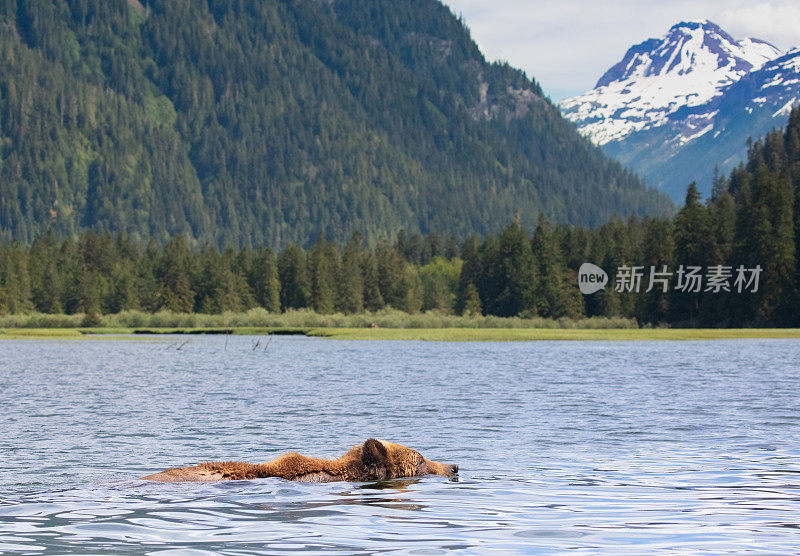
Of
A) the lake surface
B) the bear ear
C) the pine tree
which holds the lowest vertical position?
the lake surface

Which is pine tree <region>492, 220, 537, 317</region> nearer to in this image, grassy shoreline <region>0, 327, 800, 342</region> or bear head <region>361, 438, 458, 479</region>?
grassy shoreline <region>0, 327, 800, 342</region>

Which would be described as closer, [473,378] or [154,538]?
[154,538]

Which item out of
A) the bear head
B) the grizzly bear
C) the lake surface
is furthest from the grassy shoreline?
the grizzly bear

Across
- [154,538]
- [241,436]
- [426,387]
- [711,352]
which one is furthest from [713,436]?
[711,352]

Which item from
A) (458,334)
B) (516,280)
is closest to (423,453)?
(458,334)

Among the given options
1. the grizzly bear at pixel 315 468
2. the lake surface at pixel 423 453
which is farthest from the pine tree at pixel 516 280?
the grizzly bear at pixel 315 468

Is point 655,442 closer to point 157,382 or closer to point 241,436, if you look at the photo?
point 241,436

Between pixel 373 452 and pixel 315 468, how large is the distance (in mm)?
1269

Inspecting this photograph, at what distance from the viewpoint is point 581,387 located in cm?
5388

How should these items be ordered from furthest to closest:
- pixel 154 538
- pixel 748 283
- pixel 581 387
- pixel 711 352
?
pixel 748 283, pixel 711 352, pixel 581 387, pixel 154 538

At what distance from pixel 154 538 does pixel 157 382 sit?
42775 millimetres

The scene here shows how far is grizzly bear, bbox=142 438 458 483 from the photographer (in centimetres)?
2267

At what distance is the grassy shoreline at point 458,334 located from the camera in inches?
5027

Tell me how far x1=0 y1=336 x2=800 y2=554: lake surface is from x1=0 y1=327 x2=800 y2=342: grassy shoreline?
61.5 m
